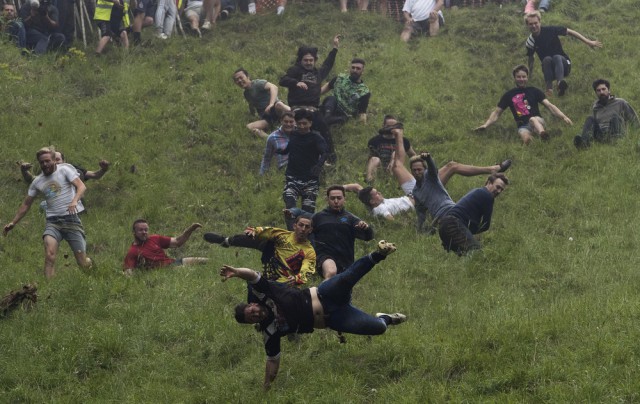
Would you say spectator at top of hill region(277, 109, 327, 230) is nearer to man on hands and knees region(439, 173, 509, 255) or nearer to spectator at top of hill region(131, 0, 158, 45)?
man on hands and knees region(439, 173, 509, 255)

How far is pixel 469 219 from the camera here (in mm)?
14328

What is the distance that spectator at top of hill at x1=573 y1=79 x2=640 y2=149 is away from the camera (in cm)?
1812

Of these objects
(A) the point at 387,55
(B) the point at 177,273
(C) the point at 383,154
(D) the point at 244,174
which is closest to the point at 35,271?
(B) the point at 177,273

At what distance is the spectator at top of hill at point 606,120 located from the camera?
→ 59.5 ft

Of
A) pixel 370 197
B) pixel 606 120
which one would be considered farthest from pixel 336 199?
pixel 606 120

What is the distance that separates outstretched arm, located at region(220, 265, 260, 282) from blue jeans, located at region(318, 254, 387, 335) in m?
0.81

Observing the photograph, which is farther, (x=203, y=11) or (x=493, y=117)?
(x=203, y=11)

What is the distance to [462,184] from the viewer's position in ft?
57.3

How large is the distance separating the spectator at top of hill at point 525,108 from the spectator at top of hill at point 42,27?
33.6 ft

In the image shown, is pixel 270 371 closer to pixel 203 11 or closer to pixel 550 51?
pixel 550 51

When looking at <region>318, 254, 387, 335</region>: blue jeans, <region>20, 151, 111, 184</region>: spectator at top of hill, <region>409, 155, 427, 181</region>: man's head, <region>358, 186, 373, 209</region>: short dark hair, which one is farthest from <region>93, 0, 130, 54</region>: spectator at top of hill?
<region>318, 254, 387, 335</region>: blue jeans

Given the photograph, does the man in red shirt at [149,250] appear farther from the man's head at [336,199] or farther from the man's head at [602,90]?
the man's head at [602,90]

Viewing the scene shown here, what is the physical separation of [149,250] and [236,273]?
491 cm

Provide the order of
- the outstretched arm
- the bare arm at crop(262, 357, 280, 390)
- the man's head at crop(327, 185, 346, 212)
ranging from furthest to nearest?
the man's head at crop(327, 185, 346, 212)
the bare arm at crop(262, 357, 280, 390)
the outstretched arm
